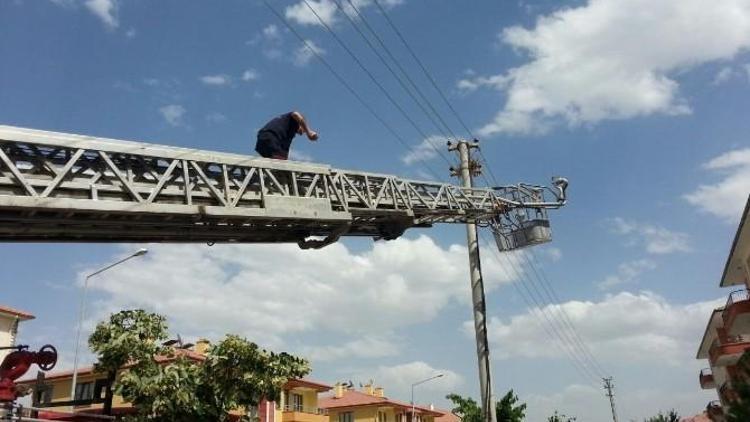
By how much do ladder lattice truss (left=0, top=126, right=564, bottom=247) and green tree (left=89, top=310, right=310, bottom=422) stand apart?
5324 millimetres

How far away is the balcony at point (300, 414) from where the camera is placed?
1587 inches

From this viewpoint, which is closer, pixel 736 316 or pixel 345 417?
pixel 736 316

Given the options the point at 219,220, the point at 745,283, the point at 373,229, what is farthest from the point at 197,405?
the point at 745,283

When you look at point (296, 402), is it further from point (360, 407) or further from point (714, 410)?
point (714, 410)

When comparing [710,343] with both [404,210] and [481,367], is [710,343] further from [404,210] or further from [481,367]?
[404,210]

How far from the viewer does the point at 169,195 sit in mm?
10422

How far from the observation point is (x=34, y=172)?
30.1 ft

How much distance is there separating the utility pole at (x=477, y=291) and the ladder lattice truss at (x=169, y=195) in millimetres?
6239

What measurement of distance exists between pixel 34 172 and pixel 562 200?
50.6 feet

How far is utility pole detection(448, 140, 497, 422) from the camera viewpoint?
62.4ft

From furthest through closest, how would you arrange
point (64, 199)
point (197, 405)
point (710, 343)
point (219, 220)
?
point (710, 343)
point (197, 405)
point (219, 220)
point (64, 199)

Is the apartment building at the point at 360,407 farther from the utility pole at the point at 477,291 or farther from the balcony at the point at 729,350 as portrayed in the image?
the utility pole at the point at 477,291

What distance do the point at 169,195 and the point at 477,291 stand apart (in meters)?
12.2

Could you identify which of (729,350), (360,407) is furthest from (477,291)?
(360,407)
